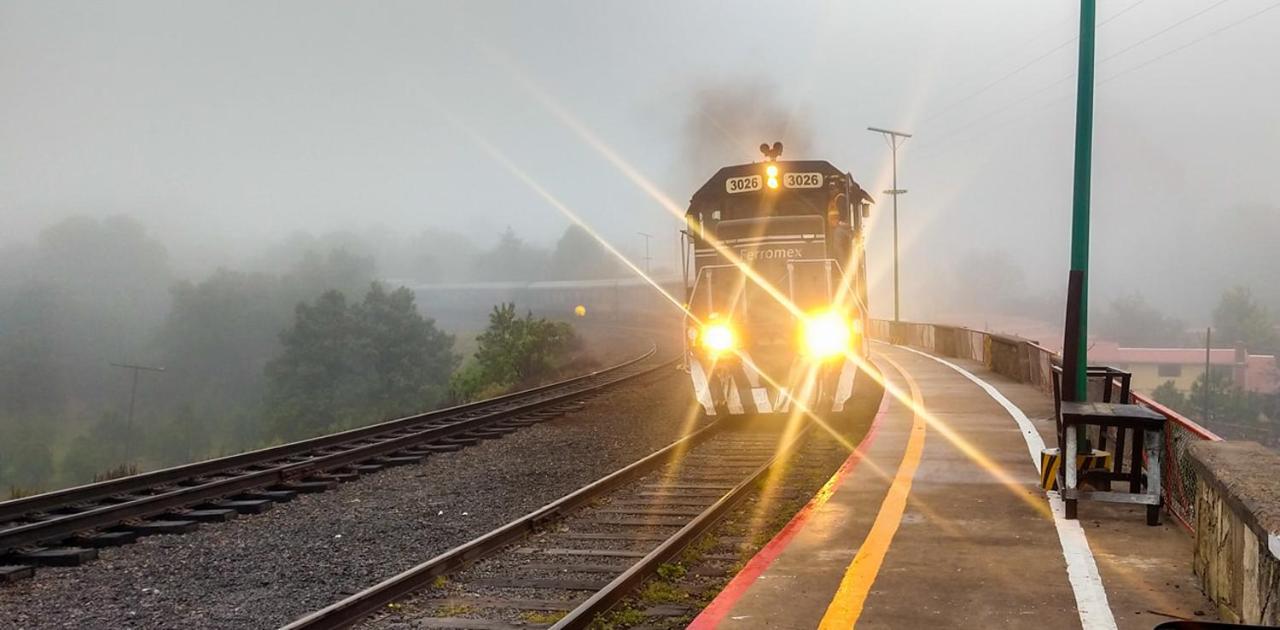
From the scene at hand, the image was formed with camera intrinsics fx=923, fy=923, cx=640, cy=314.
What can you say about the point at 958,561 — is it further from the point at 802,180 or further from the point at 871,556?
the point at 802,180

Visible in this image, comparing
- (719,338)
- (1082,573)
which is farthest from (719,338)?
(1082,573)

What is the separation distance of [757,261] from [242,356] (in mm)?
102896

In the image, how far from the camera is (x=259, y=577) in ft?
23.1

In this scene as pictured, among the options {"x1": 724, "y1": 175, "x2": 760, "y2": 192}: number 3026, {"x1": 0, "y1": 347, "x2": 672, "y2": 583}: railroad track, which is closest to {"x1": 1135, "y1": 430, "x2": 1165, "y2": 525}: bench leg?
{"x1": 724, "y1": 175, "x2": 760, "y2": 192}: number 3026

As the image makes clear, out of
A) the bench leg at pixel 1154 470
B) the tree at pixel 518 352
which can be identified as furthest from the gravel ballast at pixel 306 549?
the tree at pixel 518 352

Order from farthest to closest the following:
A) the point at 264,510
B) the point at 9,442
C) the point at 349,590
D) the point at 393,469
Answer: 1. the point at 9,442
2. the point at 393,469
3. the point at 264,510
4. the point at 349,590

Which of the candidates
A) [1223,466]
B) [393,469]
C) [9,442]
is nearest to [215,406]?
[9,442]

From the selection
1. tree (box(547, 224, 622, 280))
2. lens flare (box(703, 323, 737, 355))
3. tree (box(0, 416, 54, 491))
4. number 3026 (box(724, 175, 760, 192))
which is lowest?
tree (box(0, 416, 54, 491))

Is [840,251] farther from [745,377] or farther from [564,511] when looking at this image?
[564,511]

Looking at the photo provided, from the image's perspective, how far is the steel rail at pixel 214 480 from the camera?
820 cm

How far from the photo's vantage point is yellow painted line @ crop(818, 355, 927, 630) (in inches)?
201

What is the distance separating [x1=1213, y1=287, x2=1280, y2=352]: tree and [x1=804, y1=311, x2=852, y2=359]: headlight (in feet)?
456

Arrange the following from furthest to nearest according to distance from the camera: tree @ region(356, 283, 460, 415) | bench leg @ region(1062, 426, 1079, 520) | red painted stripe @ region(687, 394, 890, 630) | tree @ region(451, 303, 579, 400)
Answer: tree @ region(356, 283, 460, 415), tree @ region(451, 303, 579, 400), bench leg @ region(1062, 426, 1079, 520), red painted stripe @ region(687, 394, 890, 630)

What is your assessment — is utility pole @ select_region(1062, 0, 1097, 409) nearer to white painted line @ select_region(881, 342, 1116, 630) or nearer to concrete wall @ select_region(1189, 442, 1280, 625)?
white painted line @ select_region(881, 342, 1116, 630)
